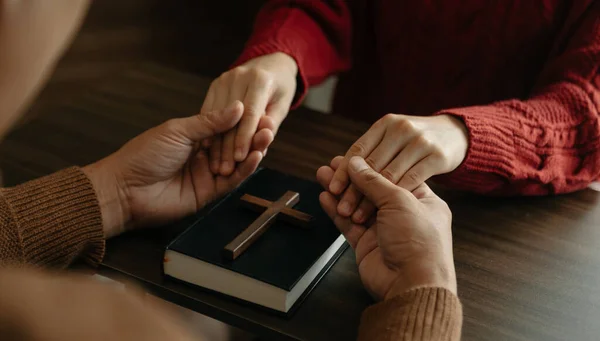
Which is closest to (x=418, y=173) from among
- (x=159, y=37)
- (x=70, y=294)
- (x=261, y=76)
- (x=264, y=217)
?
(x=264, y=217)

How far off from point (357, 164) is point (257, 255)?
7.3 inches

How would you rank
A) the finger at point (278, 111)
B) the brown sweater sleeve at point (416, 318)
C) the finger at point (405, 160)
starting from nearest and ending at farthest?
the brown sweater sleeve at point (416, 318) → the finger at point (405, 160) → the finger at point (278, 111)

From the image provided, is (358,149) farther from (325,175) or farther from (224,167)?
(224,167)

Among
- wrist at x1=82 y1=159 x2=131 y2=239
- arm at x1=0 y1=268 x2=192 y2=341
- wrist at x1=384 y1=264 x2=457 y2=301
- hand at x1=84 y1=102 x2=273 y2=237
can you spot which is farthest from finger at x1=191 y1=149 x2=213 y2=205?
arm at x1=0 y1=268 x2=192 y2=341

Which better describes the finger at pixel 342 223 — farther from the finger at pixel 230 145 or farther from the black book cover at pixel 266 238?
the finger at pixel 230 145

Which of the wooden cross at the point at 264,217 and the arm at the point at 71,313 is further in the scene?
the wooden cross at the point at 264,217

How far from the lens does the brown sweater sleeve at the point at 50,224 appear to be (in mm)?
895

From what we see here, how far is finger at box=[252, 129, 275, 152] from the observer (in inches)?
40.9

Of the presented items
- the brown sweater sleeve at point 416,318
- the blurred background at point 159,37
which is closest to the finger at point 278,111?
the brown sweater sleeve at point 416,318

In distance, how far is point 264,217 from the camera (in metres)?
0.92

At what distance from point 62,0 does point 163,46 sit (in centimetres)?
294

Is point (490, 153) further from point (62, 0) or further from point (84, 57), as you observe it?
point (84, 57)

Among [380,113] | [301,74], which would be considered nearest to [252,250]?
[301,74]

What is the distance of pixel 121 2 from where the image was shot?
3141 millimetres
